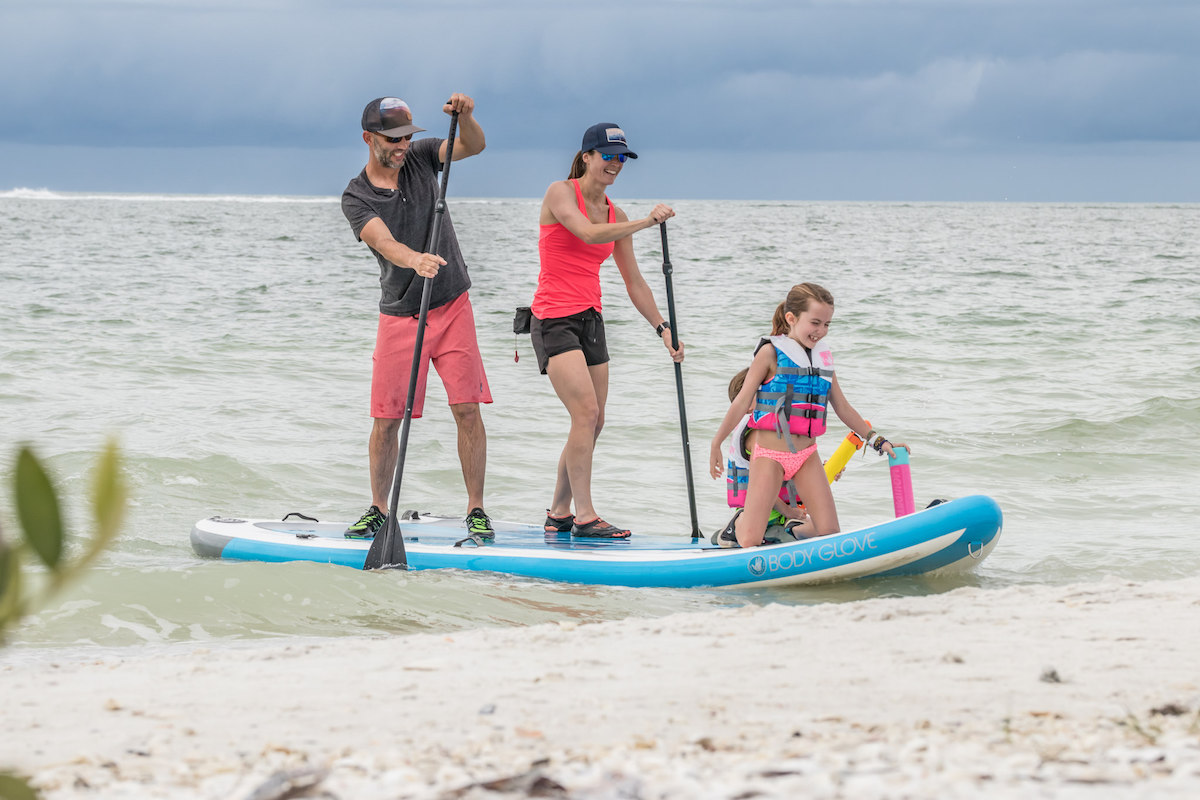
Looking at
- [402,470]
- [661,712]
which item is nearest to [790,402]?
[402,470]

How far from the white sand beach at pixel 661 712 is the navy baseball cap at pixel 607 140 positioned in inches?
91.7

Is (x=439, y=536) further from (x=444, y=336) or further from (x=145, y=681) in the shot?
(x=145, y=681)

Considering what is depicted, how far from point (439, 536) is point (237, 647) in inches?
68.0

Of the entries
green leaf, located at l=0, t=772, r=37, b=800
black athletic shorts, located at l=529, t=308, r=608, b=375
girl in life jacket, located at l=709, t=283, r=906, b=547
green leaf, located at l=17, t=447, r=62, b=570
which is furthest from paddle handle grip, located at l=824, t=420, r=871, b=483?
green leaf, located at l=17, t=447, r=62, b=570

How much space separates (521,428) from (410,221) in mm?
4680

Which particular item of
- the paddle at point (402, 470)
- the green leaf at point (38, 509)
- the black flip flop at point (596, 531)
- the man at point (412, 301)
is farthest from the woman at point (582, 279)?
the green leaf at point (38, 509)

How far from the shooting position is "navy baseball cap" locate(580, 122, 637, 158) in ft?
18.0

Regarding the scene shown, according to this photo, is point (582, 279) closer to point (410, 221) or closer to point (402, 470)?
point (410, 221)

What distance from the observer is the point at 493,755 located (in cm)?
244

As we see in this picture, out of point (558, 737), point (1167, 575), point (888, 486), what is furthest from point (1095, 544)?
point (558, 737)

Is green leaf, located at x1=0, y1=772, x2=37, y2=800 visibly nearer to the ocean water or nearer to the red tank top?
the ocean water

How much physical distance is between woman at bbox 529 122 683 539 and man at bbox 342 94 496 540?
0.42m

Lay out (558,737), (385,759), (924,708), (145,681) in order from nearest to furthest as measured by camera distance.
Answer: (385,759) < (558,737) < (924,708) < (145,681)

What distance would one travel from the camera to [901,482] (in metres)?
5.54
